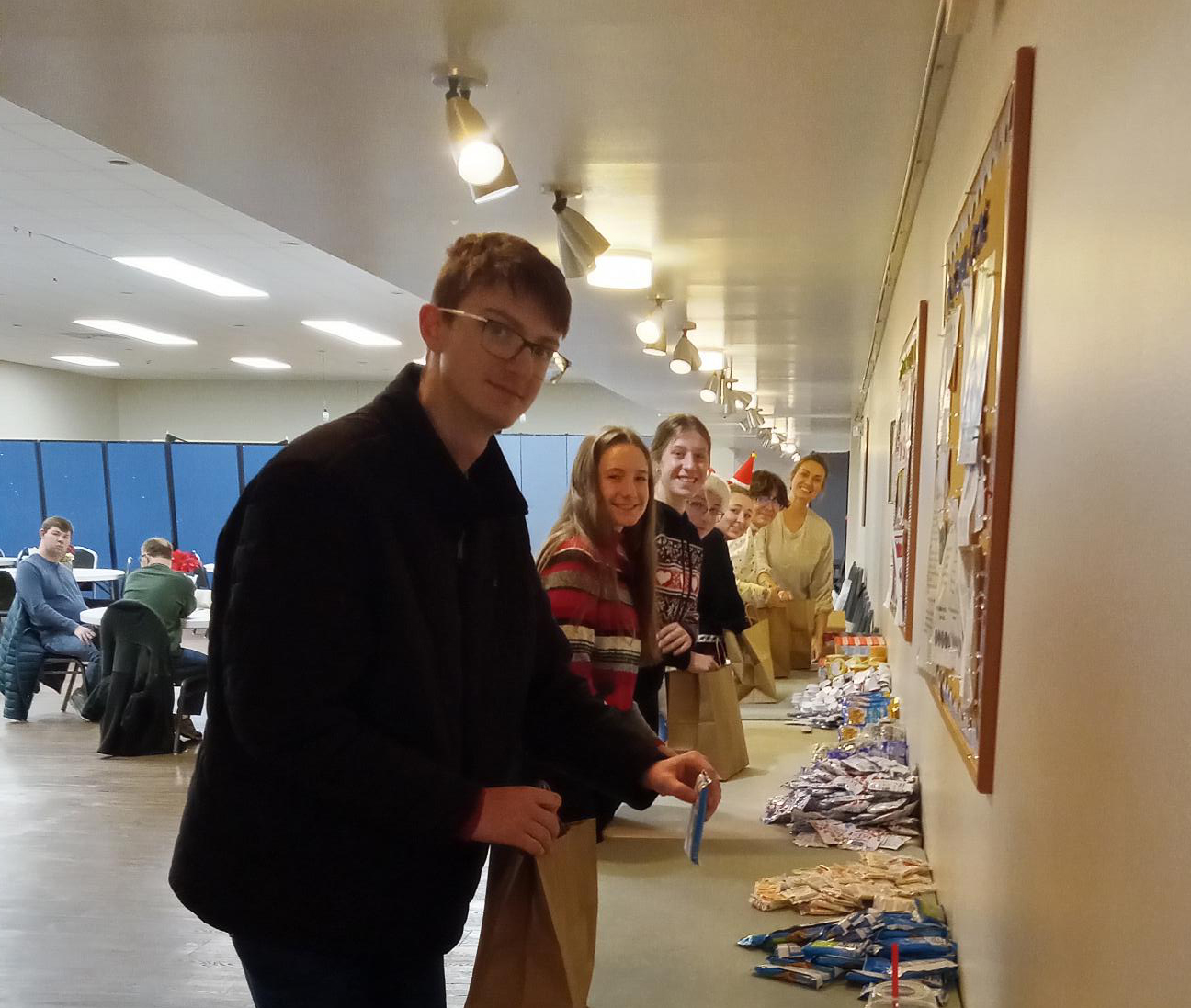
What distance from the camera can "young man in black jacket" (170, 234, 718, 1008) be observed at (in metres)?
Result: 0.96

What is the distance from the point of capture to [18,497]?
36.7ft

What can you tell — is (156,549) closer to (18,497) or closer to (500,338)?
(500,338)

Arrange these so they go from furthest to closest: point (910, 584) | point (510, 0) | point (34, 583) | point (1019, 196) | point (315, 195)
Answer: point (34, 583), point (315, 195), point (910, 584), point (510, 0), point (1019, 196)

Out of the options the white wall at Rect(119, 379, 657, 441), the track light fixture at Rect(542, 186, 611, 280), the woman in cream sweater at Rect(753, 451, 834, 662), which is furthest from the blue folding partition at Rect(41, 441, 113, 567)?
the track light fixture at Rect(542, 186, 611, 280)

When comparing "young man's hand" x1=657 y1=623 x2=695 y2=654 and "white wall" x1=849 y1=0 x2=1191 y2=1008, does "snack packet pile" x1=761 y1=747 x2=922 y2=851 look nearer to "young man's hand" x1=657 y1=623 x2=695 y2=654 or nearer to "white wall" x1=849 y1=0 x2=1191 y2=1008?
"young man's hand" x1=657 y1=623 x2=695 y2=654

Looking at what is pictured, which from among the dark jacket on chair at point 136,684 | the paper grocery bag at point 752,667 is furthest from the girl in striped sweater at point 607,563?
the dark jacket on chair at point 136,684

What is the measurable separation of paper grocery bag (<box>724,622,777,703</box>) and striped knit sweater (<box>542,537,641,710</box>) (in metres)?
1.94

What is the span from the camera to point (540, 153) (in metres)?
2.75

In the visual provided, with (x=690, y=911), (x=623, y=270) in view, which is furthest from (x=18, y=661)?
(x=690, y=911)

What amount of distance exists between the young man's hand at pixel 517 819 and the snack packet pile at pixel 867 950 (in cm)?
110

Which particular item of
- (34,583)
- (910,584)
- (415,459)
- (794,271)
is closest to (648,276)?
(794,271)

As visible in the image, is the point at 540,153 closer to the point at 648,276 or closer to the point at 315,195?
the point at 315,195

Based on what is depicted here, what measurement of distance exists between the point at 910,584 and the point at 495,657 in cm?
177

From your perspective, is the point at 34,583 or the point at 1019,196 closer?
the point at 1019,196
